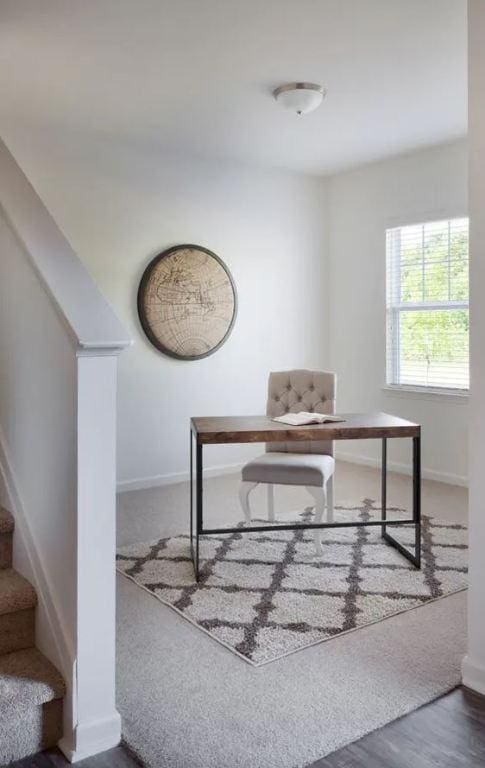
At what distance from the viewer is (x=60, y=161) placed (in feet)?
14.7

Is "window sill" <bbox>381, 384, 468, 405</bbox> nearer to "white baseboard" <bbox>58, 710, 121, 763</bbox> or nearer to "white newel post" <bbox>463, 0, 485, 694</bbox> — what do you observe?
"white newel post" <bbox>463, 0, 485, 694</bbox>

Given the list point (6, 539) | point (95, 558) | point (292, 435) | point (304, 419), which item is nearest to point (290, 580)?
point (292, 435)

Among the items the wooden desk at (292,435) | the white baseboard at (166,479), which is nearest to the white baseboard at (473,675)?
the wooden desk at (292,435)

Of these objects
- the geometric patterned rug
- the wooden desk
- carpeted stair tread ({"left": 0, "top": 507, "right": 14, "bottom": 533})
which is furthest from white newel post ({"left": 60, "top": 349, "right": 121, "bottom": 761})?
the wooden desk

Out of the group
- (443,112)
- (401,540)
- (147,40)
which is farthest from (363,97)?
(401,540)

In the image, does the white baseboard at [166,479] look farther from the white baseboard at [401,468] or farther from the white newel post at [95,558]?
the white newel post at [95,558]

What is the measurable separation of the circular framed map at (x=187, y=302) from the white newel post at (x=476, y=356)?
3.06 m

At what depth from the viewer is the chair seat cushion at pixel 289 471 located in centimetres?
347

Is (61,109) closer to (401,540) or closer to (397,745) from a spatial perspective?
(401,540)

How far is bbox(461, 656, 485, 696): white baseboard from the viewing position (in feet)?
7.25

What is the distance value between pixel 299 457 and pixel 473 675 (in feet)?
5.27

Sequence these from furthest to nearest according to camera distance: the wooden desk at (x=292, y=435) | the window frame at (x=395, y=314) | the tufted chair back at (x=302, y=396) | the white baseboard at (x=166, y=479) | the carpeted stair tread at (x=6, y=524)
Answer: the window frame at (x=395, y=314), the white baseboard at (x=166, y=479), the tufted chair back at (x=302, y=396), the wooden desk at (x=292, y=435), the carpeted stair tread at (x=6, y=524)

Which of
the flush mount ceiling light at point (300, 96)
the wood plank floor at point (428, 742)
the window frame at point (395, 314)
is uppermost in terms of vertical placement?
the flush mount ceiling light at point (300, 96)

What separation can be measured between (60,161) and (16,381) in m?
2.63
